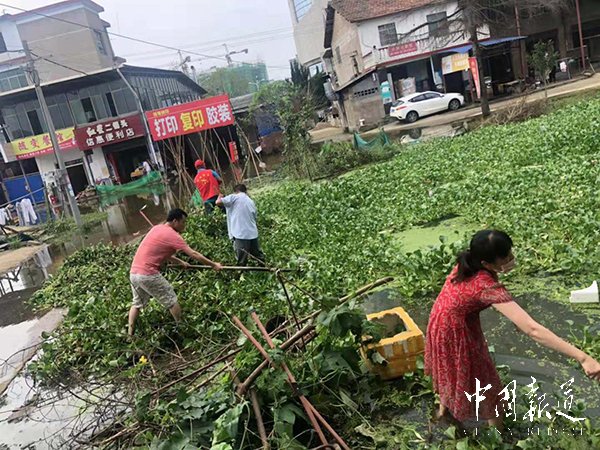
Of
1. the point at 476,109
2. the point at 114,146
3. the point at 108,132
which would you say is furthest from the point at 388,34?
the point at 114,146

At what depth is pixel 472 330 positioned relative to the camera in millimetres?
2959

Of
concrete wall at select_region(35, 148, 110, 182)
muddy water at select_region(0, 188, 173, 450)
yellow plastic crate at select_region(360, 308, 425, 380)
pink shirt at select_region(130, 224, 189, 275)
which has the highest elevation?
concrete wall at select_region(35, 148, 110, 182)

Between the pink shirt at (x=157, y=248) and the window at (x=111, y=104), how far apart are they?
26.5 m

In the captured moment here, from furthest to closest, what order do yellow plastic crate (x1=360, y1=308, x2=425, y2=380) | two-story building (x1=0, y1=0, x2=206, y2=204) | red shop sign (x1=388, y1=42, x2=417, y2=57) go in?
1. red shop sign (x1=388, y1=42, x2=417, y2=57)
2. two-story building (x1=0, y1=0, x2=206, y2=204)
3. yellow plastic crate (x1=360, y1=308, x2=425, y2=380)

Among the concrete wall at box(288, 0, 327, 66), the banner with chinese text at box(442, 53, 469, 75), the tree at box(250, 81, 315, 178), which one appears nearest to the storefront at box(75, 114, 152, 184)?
the tree at box(250, 81, 315, 178)

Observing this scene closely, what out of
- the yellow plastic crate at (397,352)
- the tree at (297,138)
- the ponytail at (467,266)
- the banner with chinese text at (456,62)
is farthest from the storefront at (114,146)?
the ponytail at (467,266)

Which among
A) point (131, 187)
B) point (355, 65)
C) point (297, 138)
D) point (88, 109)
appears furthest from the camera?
point (355, 65)

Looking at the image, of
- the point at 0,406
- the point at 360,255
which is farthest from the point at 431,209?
the point at 0,406

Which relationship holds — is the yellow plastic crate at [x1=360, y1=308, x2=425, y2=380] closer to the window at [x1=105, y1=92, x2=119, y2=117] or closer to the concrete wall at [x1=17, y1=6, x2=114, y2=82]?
the window at [x1=105, y1=92, x2=119, y2=117]

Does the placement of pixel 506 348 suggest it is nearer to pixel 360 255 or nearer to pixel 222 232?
pixel 360 255

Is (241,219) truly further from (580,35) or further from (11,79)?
(11,79)

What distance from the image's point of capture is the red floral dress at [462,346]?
280 cm

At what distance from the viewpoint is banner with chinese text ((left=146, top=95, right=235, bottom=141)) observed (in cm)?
2402

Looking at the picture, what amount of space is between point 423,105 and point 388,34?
618 centimetres
